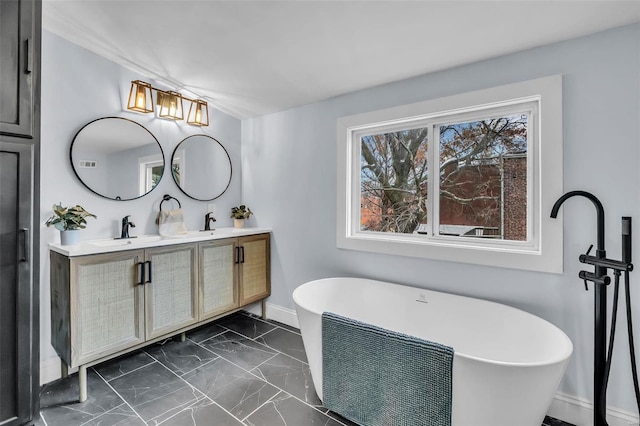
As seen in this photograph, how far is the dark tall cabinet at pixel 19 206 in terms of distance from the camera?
1.53 metres

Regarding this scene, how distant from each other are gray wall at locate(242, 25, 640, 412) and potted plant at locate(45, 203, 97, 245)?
1900 mm

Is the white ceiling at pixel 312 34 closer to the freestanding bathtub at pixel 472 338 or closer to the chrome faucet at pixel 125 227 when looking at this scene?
the chrome faucet at pixel 125 227

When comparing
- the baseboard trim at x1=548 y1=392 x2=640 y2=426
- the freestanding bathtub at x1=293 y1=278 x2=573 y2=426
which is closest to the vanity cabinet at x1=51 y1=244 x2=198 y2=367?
the freestanding bathtub at x1=293 y1=278 x2=573 y2=426

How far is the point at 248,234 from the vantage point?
10.2ft

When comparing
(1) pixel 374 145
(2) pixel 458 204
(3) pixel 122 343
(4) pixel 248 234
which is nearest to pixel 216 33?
(1) pixel 374 145

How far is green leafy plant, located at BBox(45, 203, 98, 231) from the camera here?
216cm

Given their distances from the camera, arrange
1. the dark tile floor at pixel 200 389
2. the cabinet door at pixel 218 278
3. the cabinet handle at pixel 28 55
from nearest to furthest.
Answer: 1. the cabinet handle at pixel 28 55
2. the dark tile floor at pixel 200 389
3. the cabinet door at pixel 218 278

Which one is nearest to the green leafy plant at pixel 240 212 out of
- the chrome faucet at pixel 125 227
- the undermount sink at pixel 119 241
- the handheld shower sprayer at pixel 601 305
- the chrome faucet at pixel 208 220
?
the chrome faucet at pixel 208 220

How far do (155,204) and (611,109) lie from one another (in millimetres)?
3392

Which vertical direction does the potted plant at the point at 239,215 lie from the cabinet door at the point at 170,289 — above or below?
above

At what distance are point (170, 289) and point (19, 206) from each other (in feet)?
3.92

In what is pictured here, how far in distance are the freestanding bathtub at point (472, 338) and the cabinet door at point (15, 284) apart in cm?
146

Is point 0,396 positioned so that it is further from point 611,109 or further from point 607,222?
point 611,109

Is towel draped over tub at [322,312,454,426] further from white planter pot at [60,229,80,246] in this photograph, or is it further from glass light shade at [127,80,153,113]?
glass light shade at [127,80,153,113]
